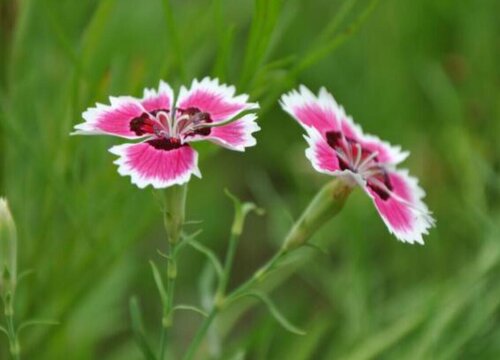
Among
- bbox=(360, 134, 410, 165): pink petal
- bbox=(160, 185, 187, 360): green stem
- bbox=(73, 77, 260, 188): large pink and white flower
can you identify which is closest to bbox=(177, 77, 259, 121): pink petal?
bbox=(73, 77, 260, 188): large pink and white flower

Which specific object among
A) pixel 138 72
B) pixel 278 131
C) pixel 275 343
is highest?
pixel 278 131

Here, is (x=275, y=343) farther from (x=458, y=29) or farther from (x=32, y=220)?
(x=458, y=29)

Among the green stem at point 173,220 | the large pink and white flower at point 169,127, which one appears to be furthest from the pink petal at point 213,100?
the green stem at point 173,220

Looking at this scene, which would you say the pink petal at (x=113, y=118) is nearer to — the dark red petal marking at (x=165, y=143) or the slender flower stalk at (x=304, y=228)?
the dark red petal marking at (x=165, y=143)

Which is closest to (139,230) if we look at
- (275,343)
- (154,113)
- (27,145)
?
(27,145)

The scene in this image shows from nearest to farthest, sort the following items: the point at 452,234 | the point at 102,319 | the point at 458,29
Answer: the point at 102,319
the point at 452,234
the point at 458,29

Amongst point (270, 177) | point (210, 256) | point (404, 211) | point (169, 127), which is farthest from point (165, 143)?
point (270, 177)
